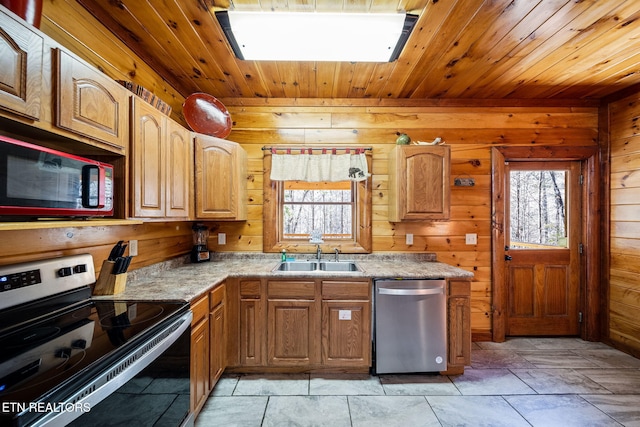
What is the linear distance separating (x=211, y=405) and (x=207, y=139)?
6.80ft

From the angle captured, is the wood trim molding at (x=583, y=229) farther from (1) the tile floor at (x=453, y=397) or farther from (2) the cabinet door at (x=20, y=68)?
(2) the cabinet door at (x=20, y=68)

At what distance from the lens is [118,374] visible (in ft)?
3.25

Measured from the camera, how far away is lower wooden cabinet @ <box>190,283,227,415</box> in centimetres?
168

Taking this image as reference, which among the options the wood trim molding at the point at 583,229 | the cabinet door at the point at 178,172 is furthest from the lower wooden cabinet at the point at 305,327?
the wood trim molding at the point at 583,229

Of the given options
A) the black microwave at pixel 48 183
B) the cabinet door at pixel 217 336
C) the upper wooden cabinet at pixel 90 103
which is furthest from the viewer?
the cabinet door at pixel 217 336

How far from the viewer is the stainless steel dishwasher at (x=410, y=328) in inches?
86.9

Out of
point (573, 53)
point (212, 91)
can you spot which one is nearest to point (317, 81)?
point (212, 91)

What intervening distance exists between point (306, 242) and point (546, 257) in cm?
260

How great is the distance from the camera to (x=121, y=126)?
4.91 ft

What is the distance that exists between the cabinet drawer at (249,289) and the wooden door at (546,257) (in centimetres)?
263

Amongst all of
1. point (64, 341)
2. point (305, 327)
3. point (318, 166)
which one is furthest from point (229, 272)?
point (318, 166)

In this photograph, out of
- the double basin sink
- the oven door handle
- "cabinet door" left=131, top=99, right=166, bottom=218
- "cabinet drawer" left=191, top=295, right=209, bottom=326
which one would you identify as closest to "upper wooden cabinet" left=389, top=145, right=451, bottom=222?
the double basin sink

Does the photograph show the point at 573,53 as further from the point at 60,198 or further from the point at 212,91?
the point at 60,198

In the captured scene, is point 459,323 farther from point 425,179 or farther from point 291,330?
point 291,330
